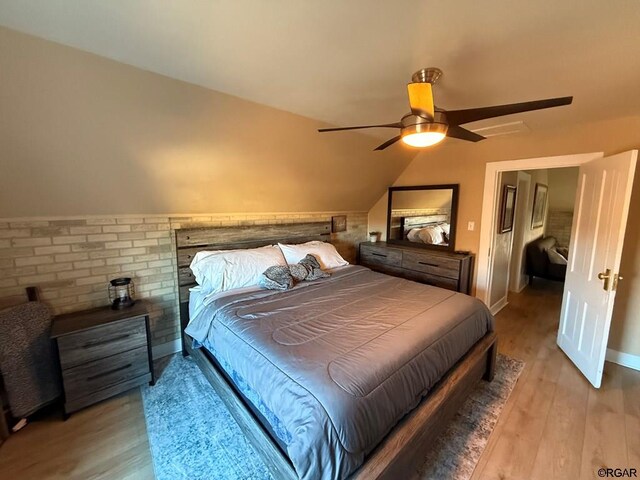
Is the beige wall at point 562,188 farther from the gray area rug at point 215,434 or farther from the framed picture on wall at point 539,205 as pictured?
the gray area rug at point 215,434

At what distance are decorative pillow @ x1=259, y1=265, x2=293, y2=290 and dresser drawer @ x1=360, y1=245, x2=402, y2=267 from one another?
179 cm

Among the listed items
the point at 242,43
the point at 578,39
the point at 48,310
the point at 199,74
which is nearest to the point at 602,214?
the point at 578,39

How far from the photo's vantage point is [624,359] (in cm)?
253

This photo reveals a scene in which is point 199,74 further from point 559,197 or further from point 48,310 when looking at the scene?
point 559,197

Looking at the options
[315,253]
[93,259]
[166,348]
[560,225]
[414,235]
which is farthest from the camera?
[560,225]

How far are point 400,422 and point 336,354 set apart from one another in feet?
1.52

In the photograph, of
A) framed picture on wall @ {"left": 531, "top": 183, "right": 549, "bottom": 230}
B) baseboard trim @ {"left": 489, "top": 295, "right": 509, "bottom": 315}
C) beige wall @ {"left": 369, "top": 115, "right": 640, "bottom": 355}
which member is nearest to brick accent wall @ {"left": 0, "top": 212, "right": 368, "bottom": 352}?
beige wall @ {"left": 369, "top": 115, "right": 640, "bottom": 355}

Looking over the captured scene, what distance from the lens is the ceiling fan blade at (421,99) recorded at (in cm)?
141

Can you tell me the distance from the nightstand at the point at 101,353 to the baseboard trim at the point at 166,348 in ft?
1.36

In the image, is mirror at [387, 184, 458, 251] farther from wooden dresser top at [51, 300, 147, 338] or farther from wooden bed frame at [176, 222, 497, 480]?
wooden dresser top at [51, 300, 147, 338]

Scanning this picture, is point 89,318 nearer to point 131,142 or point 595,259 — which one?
point 131,142

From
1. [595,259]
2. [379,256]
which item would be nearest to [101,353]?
[379,256]

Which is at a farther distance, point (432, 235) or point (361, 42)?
point (432, 235)

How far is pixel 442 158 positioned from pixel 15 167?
4.02 meters
